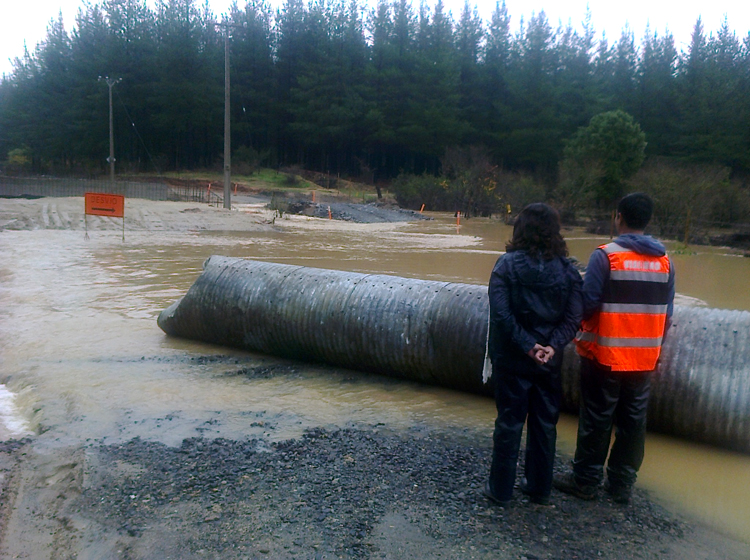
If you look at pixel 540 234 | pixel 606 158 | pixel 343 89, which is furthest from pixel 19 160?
pixel 540 234

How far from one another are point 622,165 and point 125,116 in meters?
48.0

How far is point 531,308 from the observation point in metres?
3.59

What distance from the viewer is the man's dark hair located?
3.82m

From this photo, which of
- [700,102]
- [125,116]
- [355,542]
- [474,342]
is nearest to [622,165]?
[700,102]

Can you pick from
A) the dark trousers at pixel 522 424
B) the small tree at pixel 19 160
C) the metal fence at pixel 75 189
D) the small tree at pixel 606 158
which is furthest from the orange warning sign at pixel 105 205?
the small tree at pixel 19 160

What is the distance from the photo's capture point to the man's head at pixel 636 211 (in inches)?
150

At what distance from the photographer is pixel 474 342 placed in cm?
536

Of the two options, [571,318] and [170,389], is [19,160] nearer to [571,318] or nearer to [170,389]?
[170,389]

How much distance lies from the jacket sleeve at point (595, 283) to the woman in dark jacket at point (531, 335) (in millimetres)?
66

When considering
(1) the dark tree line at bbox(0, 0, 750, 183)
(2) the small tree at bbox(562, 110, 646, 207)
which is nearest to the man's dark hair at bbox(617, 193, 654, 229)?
(2) the small tree at bbox(562, 110, 646, 207)

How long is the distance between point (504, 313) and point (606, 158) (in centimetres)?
3679

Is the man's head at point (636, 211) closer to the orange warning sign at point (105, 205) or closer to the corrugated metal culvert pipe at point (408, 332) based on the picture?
the corrugated metal culvert pipe at point (408, 332)

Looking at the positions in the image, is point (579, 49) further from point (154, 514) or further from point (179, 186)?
point (154, 514)

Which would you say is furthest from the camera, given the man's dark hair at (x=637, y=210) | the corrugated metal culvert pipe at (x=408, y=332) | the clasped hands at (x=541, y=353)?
the corrugated metal culvert pipe at (x=408, y=332)
